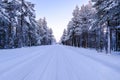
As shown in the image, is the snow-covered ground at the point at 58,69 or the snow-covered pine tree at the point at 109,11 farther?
the snow-covered pine tree at the point at 109,11

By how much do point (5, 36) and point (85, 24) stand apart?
20.2 meters

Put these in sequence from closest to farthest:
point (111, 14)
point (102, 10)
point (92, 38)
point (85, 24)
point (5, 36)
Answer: point (111, 14)
point (102, 10)
point (5, 36)
point (85, 24)
point (92, 38)

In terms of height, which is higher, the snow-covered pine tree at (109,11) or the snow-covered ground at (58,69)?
the snow-covered pine tree at (109,11)

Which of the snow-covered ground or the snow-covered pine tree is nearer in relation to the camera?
the snow-covered ground

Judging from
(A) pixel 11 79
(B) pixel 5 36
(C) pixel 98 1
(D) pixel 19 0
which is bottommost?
(A) pixel 11 79

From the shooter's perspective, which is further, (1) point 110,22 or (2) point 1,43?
(2) point 1,43

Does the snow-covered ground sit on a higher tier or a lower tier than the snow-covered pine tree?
lower

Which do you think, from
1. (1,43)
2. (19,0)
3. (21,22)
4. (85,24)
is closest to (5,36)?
(1,43)

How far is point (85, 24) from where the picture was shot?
48.2m

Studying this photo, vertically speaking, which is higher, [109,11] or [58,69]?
[109,11]

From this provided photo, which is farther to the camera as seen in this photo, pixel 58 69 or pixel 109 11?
pixel 109 11

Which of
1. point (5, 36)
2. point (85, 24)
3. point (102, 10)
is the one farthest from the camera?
point (85, 24)

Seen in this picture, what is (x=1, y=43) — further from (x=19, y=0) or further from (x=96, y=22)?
(x=96, y=22)

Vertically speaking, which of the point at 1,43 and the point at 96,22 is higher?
the point at 96,22
